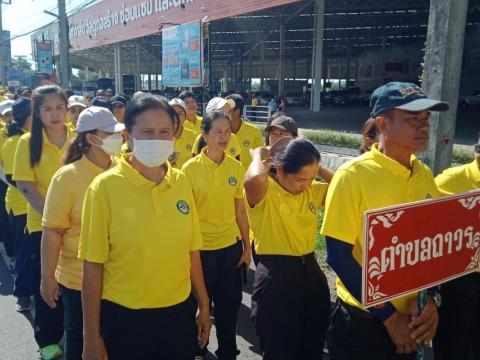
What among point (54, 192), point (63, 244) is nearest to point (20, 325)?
point (63, 244)

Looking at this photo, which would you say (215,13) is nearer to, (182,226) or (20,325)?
(20,325)

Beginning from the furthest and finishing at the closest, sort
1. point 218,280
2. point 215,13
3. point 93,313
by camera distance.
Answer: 1. point 215,13
2. point 218,280
3. point 93,313

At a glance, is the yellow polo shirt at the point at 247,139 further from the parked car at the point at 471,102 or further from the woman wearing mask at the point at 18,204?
the parked car at the point at 471,102

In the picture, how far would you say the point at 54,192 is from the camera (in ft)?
8.21

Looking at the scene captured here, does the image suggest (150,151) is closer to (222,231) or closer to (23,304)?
(222,231)

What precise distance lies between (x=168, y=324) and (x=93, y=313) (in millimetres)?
332

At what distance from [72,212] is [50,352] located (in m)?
1.41

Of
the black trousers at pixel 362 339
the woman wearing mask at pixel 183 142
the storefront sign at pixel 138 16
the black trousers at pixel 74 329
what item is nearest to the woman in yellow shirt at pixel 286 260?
the black trousers at pixel 362 339

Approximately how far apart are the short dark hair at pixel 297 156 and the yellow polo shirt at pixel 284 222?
179 mm

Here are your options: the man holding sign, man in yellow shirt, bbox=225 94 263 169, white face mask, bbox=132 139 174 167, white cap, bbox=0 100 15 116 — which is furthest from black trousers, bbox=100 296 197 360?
white cap, bbox=0 100 15 116

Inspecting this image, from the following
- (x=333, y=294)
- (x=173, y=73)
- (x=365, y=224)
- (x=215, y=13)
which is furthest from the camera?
(x=215, y=13)

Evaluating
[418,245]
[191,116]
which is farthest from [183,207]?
[191,116]

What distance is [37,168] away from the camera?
3338 mm

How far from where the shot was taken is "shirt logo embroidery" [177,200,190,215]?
2.08m
